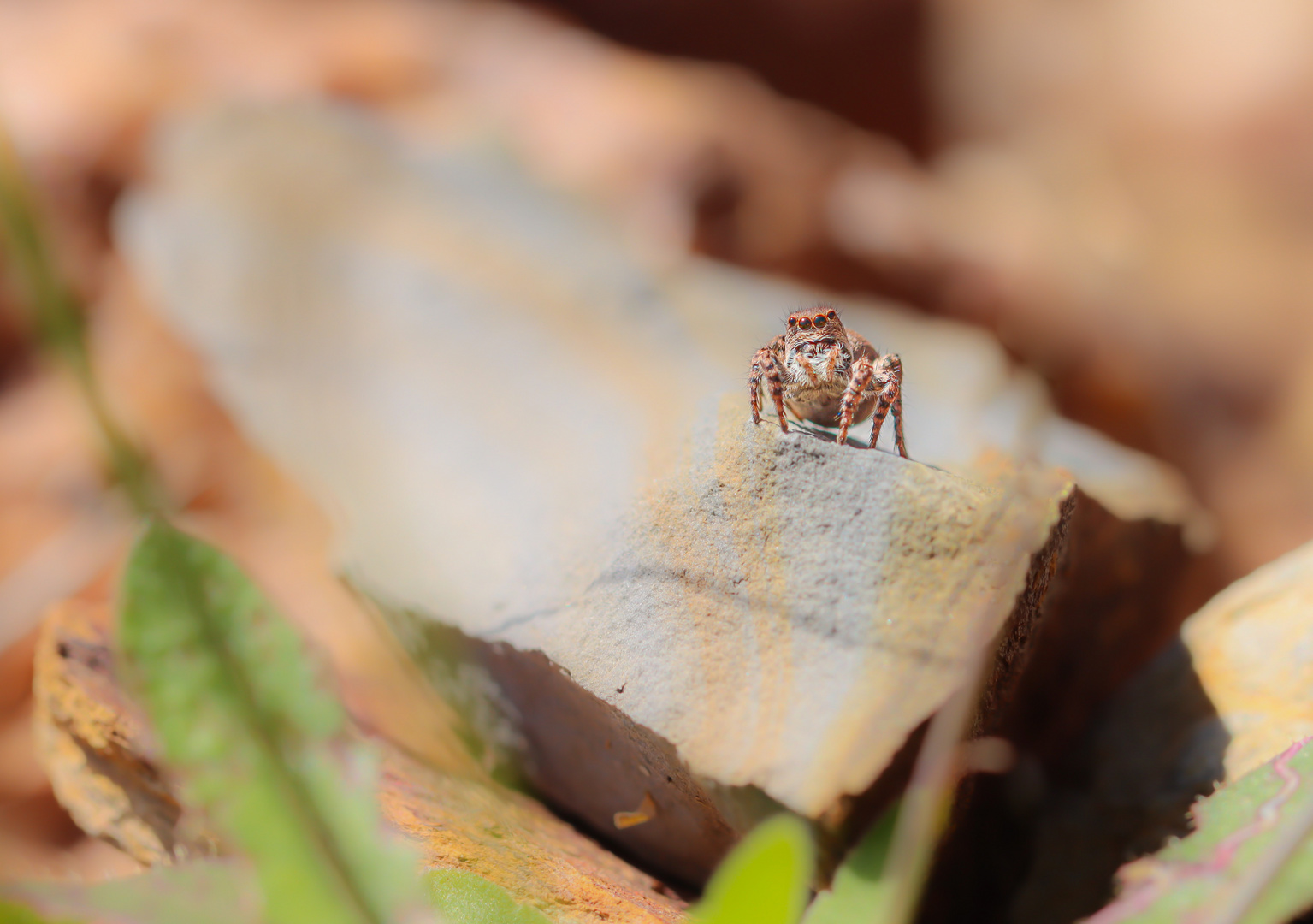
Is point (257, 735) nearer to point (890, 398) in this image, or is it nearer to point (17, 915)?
point (17, 915)

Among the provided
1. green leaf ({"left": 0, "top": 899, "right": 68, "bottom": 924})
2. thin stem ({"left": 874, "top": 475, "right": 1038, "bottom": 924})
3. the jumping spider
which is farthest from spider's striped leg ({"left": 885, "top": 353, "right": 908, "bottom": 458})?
green leaf ({"left": 0, "top": 899, "right": 68, "bottom": 924})

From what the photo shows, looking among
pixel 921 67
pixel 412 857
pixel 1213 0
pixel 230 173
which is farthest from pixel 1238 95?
pixel 412 857

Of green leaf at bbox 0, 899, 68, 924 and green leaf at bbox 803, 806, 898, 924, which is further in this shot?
green leaf at bbox 803, 806, 898, 924

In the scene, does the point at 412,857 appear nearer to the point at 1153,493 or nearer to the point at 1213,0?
the point at 1153,493

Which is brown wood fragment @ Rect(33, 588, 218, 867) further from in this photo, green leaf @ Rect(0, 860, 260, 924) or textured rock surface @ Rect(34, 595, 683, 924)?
green leaf @ Rect(0, 860, 260, 924)

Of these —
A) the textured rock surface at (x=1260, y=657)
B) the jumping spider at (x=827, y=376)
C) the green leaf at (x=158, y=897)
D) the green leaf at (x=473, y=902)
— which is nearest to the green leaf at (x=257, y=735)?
the green leaf at (x=158, y=897)

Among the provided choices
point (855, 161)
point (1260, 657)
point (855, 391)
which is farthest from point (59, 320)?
point (855, 161)

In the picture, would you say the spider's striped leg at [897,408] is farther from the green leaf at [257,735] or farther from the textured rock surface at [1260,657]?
the green leaf at [257,735]
